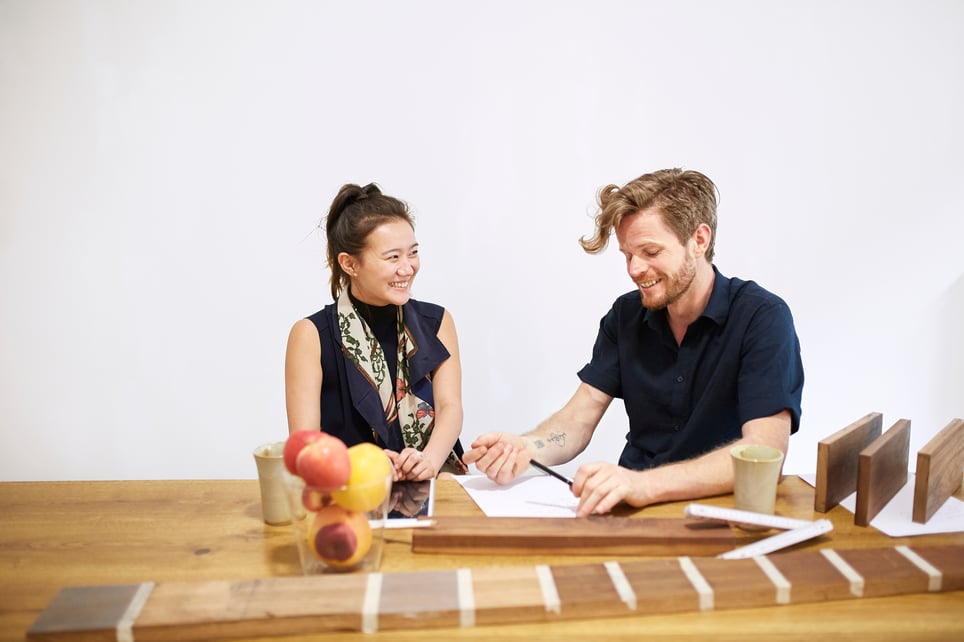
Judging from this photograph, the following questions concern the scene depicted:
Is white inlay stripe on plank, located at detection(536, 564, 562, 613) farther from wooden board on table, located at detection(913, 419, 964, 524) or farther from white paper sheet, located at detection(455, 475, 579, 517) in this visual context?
wooden board on table, located at detection(913, 419, 964, 524)

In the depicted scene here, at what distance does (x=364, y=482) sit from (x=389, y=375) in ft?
3.53

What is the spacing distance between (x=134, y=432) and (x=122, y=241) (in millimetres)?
854

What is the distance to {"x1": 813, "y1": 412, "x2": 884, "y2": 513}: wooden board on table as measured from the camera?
1.32 metres

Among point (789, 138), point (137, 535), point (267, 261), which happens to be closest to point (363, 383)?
point (137, 535)

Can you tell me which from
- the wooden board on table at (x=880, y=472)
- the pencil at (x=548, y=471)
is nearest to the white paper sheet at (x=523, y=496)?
the pencil at (x=548, y=471)

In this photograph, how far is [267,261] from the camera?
3.15 meters

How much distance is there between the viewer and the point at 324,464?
3.37ft

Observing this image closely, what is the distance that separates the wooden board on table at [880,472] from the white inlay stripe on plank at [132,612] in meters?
1.13

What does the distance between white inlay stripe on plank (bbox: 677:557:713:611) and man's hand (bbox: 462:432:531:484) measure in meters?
0.47

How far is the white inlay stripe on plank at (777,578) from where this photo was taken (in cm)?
102

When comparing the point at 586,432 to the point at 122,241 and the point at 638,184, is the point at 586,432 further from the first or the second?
the point at 122,241

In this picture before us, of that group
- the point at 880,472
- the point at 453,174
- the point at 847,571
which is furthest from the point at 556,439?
the point at 453,174

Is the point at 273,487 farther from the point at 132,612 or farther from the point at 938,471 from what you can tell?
the point at 938,471

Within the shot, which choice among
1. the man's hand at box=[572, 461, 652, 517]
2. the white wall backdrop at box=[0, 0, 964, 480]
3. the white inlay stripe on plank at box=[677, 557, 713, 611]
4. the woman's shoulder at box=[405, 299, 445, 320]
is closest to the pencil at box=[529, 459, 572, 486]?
the man's hand at box=[572, 461, 652, 517]
